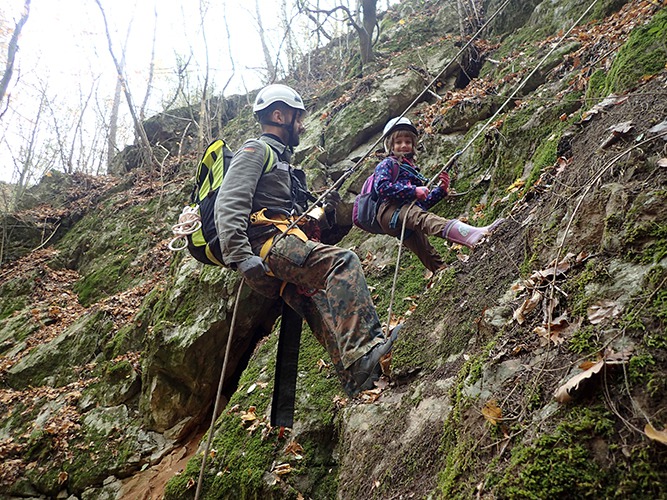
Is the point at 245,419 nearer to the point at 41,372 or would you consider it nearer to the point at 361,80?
the point at 41,372

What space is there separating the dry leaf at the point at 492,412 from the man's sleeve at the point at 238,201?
2231 millimetres

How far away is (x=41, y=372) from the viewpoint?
800cm

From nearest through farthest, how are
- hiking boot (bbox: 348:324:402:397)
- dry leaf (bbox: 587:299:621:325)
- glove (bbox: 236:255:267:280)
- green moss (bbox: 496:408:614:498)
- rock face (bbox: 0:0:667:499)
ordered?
green moss (bbox: 496:408:614:498) < rock face (bbox: 0:0:667:499) < dry leaf (bbox: 587:299:621:325) < hiking boot (bbox: 348:324:402:397) < glove (bbox: 236:255:267:280)

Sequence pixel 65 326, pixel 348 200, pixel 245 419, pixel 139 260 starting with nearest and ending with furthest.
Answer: pixel 245 419
pixel 348 200
pixel 65 326
pixel 139 260

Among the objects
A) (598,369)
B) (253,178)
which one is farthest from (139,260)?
(598,369)

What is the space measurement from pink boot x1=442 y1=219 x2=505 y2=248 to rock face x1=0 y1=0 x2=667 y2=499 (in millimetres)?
323

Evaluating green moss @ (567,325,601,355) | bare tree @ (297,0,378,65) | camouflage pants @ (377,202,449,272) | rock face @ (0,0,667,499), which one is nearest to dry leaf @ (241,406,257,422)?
rock face @ (0,0,667,499)

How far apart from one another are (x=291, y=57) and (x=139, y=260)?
36.8 ft

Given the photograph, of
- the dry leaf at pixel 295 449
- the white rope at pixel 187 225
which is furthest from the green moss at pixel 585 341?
the white rope at pixel 187 225

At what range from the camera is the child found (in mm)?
4312

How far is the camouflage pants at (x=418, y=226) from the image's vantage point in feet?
14.2

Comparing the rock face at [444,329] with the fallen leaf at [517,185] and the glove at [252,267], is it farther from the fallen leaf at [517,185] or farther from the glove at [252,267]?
the glove at [252,267]

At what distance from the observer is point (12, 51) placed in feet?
37.7

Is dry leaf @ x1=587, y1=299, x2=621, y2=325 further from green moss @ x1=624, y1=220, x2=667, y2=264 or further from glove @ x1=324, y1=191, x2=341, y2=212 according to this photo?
glove @ x1=324, y1=191, x2=341, y2=212
